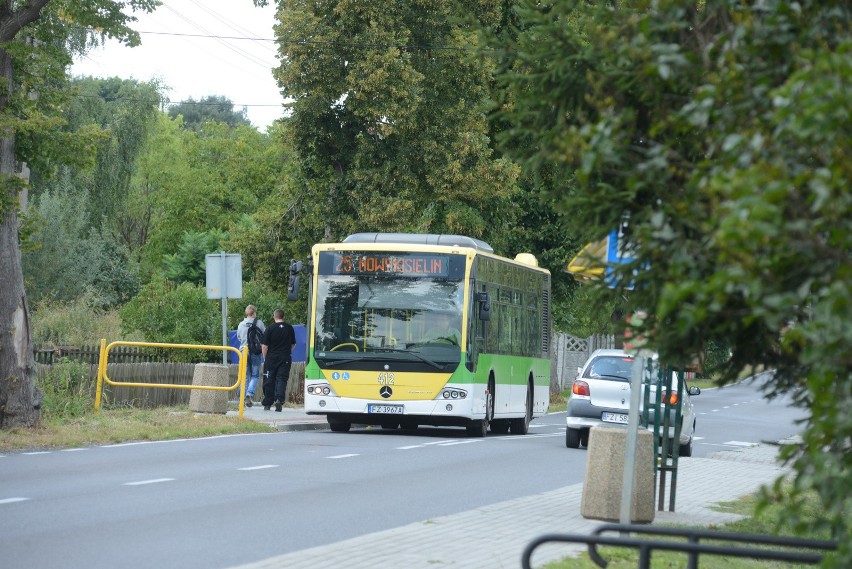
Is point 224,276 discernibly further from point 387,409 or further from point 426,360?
point 426,360

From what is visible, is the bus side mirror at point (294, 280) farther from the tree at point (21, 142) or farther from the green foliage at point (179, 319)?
the green foliage at point (179, 319)

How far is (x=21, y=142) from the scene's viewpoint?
18375 mm

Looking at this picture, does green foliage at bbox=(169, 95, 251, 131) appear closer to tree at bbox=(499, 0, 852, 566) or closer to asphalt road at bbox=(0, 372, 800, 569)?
asphalt road at bbox=(0, 372, 800, 569)

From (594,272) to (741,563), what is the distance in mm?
5178

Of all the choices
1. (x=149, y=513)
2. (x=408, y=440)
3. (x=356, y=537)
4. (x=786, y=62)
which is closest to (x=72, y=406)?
(x=408, y=440)

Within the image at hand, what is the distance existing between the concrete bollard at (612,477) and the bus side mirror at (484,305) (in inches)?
441

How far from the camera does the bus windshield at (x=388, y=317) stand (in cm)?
2316

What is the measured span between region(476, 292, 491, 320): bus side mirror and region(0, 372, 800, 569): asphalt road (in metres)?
2.10

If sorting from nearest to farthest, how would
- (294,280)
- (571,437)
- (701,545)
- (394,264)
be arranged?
(701,545) < (294,280) < (571,437) < (394,264)

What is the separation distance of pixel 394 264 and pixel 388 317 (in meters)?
0.92

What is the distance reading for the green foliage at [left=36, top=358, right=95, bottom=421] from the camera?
2131 centimetres

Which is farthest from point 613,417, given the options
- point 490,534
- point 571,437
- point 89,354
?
point 490,534

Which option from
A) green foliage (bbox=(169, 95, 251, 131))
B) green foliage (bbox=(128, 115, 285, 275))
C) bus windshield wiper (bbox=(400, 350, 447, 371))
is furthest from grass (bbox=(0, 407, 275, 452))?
green foliage (bbox=(169, 95, 251, 131))

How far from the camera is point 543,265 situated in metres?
43.8
